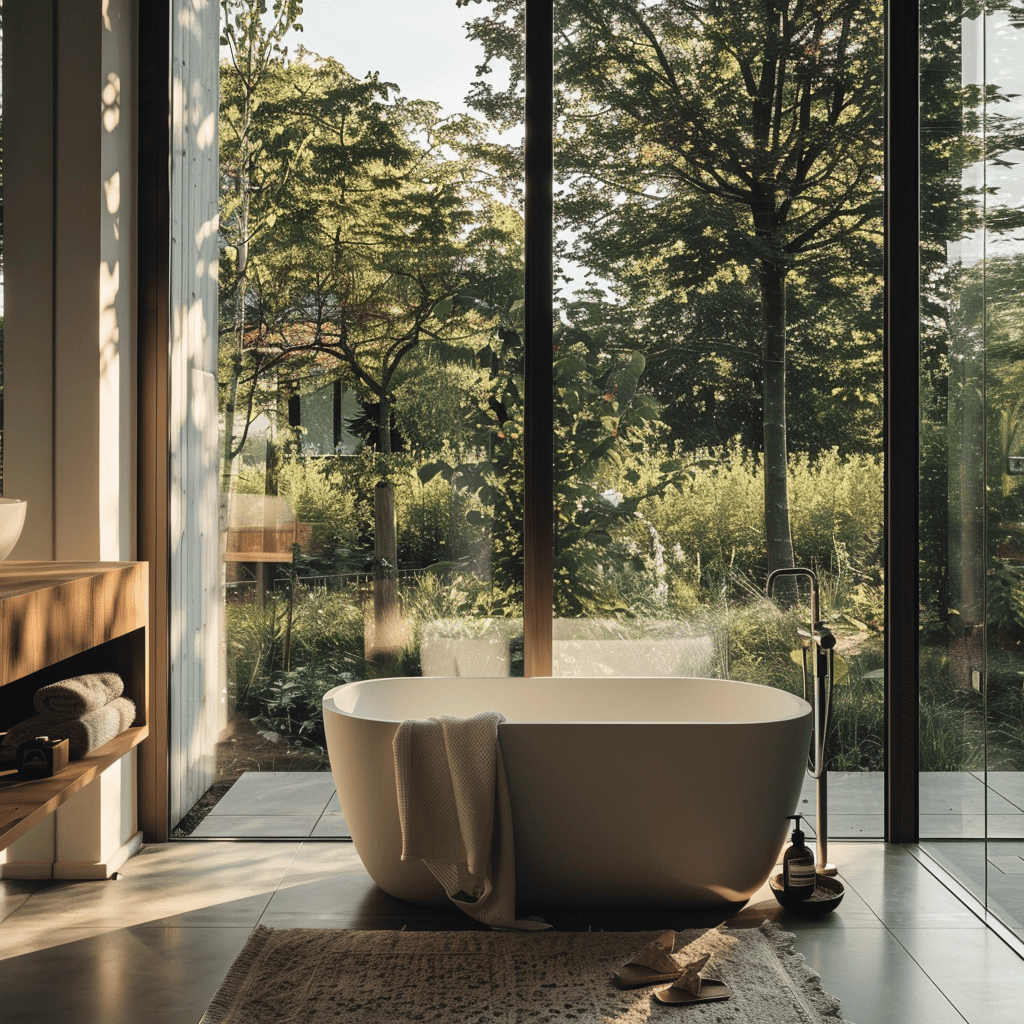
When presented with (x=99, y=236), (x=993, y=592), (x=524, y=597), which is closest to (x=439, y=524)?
(x=524, y=597)

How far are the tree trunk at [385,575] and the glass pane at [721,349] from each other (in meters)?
0.63

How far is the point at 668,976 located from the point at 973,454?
1890 millimetres

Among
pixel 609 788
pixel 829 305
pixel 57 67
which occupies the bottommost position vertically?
pixel 609 788

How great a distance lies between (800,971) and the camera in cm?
245

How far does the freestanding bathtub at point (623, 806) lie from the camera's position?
2715 millimetres

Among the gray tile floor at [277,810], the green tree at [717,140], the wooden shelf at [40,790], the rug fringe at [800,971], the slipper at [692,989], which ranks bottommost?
the rug fringe at [800,971]

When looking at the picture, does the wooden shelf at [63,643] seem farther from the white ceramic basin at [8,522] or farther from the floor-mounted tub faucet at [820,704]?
the floor-mounted tub faucet at [820,704]

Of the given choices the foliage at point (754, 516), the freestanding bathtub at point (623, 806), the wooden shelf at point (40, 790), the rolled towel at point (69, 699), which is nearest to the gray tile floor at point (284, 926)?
the freestanding bathtub at point (623, 806)

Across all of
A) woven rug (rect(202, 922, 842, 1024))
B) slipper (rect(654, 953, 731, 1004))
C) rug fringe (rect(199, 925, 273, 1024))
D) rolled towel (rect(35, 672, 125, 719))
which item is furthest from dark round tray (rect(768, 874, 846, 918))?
rolled towel (rect(35, 672, 125, 719))

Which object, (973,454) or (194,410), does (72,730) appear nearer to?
(194,410)

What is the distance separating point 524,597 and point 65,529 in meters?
1.60

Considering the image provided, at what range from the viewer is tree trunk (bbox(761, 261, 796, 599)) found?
3523 millimetres

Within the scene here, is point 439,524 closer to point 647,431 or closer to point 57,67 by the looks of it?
point 647,431

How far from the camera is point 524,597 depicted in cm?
351
